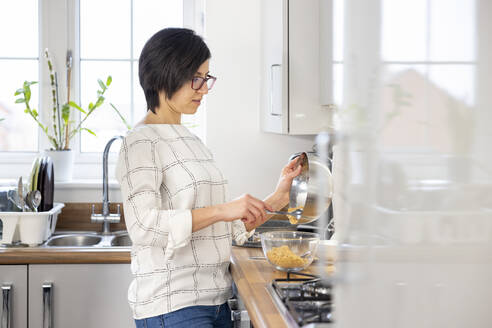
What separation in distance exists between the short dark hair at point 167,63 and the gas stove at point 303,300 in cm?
63

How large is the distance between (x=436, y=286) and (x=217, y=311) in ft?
4.48

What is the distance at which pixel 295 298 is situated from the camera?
1430 mm

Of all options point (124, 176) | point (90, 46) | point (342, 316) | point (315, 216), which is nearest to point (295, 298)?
point (315, 216)

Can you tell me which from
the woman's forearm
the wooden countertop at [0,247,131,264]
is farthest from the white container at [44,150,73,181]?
the woman's forearm

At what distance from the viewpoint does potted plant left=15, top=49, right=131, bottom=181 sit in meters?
2.90

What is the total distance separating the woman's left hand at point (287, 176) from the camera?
70.9 inches

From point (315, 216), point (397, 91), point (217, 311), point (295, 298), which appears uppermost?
point (397, 91)

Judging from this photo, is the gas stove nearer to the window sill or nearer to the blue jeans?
the blue jeans

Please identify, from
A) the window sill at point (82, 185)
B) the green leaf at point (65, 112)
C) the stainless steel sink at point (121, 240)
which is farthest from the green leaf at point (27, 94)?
the stainless steel sink at point (121, 240)

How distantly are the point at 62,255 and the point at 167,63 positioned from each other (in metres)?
1.01

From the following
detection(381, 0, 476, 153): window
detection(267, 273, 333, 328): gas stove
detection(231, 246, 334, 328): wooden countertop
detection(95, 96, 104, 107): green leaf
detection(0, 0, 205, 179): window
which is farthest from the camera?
detection(0, 0, 205, 179): window

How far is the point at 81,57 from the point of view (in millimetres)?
3160

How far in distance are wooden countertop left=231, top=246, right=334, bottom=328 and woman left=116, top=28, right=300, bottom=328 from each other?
81 millimetres

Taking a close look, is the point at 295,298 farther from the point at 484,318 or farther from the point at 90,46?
the point at 90,46
